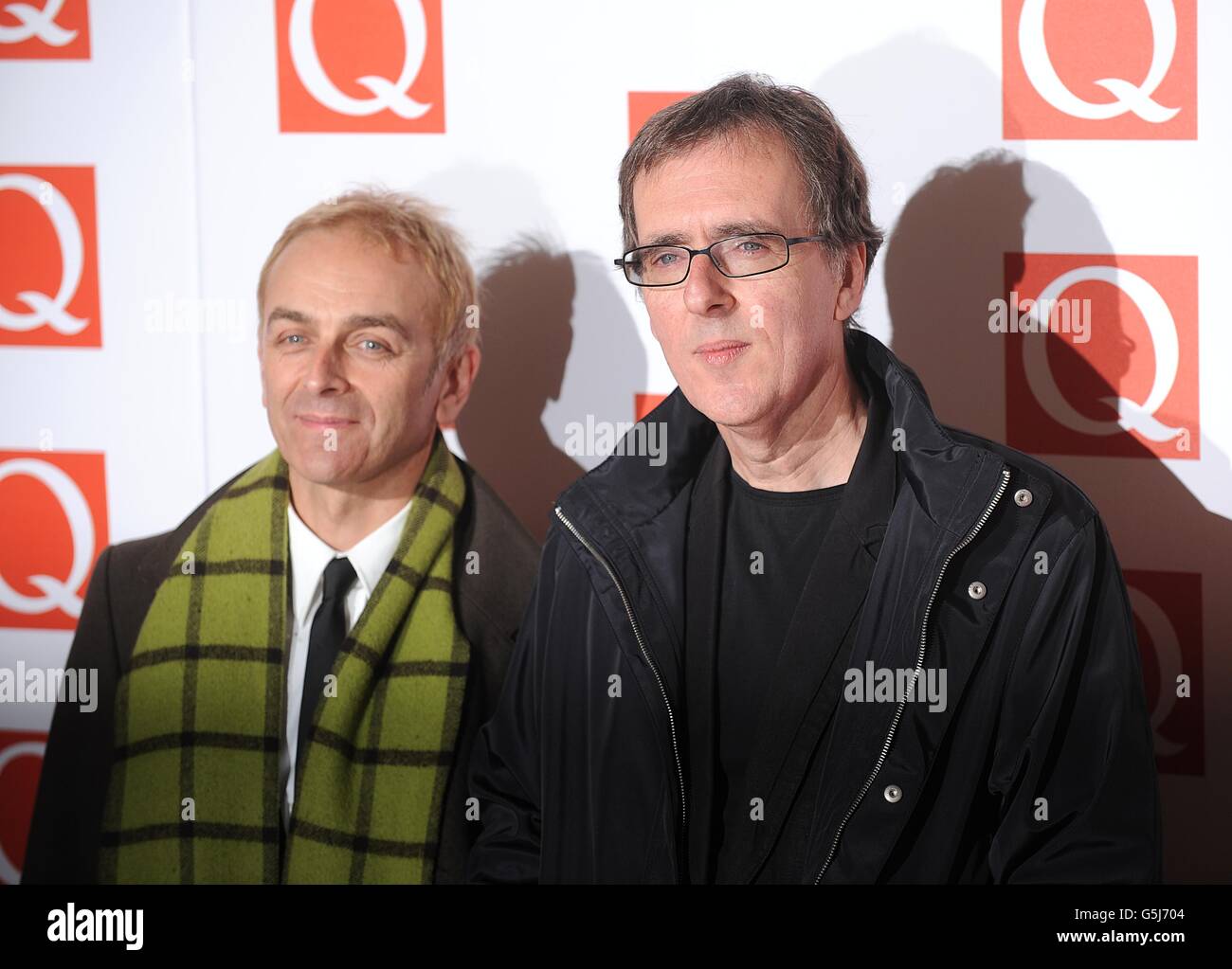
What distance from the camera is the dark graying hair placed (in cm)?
179

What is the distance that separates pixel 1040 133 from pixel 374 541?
1200mm

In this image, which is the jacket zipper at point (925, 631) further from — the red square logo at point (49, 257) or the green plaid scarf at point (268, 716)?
the red square logo at point (49, 257)

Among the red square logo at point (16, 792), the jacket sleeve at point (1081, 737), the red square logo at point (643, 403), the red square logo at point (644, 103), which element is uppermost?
the red square logo at point (644, 103)

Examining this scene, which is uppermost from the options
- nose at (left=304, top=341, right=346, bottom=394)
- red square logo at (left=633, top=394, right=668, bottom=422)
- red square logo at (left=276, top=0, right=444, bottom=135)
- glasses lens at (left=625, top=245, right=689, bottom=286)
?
red square logo at (left=276, top=0, right=444, bottom=135)

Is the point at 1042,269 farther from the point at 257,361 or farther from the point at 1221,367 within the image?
the point at 257,361

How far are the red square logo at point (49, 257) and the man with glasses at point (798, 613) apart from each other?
1.01m

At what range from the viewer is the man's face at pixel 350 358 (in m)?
2.03

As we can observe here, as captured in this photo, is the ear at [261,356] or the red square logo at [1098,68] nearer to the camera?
the red square logo at [1098,68]

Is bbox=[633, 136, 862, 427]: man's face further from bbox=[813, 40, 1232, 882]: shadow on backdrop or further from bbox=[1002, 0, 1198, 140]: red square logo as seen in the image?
bbox=[1002, 0, 1198, 140]: red square logo

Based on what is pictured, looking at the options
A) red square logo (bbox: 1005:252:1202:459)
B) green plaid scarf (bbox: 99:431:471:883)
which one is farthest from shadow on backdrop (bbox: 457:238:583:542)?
red square logo (bbox: 1005:252:1202:459)

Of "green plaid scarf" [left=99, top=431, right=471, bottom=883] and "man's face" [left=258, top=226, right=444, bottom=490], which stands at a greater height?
"man's face" [left=258, top=226, right=444, bottom=490]

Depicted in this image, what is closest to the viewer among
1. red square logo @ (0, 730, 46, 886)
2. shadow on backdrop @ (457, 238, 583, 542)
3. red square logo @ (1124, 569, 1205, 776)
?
red square logo @ (1124, 569, 1205, 776)

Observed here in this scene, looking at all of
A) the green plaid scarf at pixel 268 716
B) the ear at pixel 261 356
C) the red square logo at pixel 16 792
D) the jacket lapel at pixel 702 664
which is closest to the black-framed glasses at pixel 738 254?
the jacket lapel at pixel 702 664

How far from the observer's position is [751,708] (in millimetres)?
1819
